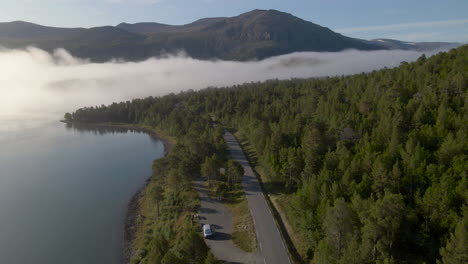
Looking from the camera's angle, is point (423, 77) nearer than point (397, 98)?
No

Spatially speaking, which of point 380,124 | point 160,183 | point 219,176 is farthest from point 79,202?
point 380,124

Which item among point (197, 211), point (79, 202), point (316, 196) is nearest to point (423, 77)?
point (316, 196)

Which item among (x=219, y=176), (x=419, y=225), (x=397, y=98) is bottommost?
(x=219, y=176)

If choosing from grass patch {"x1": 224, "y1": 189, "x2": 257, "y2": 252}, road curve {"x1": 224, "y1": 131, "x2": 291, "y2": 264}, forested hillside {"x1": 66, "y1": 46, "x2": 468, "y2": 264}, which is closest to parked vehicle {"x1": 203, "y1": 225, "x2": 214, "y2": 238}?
grass patch {"x1": 224, "y1": 189, "x2": 257, "y2": 252}

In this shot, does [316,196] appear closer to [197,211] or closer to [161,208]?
[197,211]

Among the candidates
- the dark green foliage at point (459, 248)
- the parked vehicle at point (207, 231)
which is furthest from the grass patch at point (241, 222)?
the dark green foliage at point (459, 248)

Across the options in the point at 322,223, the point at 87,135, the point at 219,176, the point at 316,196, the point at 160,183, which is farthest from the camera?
the point at 87,135

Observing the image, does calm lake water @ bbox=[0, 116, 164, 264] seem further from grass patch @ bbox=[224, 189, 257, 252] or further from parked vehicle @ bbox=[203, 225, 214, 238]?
grass patch @ bbox=[224, 189, 257, 252]

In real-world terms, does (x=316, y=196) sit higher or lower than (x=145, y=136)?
higher

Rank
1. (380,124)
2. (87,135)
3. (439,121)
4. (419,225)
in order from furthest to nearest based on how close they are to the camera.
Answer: (87,135), (380,124), (439,121), (419,225)
